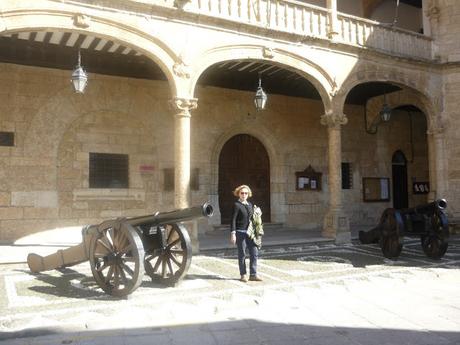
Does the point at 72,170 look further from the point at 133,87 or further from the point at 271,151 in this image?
the point at 271,151

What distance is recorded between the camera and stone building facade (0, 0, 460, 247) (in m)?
8.49

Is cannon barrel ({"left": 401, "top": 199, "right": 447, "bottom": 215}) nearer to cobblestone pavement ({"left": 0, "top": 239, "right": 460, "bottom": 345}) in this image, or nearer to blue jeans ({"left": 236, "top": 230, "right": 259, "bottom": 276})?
cobblestone pavement ({"left": 0, "top": 239, "right": 460, "bottom": 345})

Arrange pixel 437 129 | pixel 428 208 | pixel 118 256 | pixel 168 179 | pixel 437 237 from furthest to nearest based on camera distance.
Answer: pixel 437 129
pixel 168 179
pixel 428 208
pixel 437 237
pixel 118 256

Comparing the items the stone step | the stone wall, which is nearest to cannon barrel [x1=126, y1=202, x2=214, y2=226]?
the stone wall

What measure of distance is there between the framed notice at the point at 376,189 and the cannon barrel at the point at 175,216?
10.1 m

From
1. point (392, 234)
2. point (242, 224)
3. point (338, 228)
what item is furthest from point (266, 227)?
point (242, 224)

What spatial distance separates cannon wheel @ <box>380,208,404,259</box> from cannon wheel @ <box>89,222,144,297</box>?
494 cm

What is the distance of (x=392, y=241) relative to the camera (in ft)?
26.2

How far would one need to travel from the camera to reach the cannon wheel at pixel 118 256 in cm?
499

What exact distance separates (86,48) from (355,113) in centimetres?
884

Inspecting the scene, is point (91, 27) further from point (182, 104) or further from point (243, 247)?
point (243, 247)

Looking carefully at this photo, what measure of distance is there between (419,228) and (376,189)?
21.4 feet

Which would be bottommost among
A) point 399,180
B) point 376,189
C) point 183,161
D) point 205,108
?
point 376,189

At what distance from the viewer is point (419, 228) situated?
807cm
